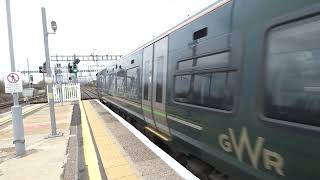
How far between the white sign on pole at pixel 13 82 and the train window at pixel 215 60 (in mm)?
5471

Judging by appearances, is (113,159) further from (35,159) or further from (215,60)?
(215,60)

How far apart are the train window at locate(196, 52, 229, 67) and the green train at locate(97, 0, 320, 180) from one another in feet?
0.04

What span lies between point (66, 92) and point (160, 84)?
24.6 m

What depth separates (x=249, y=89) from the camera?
3.97 m

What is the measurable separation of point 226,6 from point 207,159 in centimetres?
201

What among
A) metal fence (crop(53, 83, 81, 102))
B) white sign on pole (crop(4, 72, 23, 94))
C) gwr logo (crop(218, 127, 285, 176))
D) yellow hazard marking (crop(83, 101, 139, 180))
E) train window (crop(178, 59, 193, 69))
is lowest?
metal fence (crop(53, 83, 81, 102))

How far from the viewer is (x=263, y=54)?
12.3 ft

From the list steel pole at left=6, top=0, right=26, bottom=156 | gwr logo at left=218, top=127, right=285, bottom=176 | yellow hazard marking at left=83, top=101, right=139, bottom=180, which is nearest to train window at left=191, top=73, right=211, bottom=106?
gwr logo at left=218, top=127, right=285, bottom=176

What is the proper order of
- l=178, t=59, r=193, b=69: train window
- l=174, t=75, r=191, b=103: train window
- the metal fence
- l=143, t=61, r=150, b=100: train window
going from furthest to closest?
the metal fence → l=143, t=61, r=150, b=100: train window → l=174, t=75, r=191, b=103: train window → l=178, t=59, r=193, b=69: train window

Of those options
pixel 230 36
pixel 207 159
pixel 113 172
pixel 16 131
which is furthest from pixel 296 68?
pixel 16 131

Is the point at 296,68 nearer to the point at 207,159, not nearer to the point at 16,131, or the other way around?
the point at 207,159

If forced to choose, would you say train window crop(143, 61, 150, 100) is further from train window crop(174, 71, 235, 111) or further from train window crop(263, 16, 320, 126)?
train window crop(263, 16, 320, 126)

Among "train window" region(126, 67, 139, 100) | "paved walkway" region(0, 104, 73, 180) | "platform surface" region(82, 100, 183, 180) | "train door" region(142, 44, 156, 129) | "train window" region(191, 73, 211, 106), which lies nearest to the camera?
"train window" region(191, 73, 211, 106)

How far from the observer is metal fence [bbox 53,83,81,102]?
1200 inches
